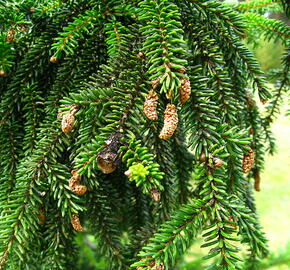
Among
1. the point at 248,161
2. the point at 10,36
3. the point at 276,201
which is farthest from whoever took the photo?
the point at 276,201

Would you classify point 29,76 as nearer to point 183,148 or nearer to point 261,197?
point 183,148

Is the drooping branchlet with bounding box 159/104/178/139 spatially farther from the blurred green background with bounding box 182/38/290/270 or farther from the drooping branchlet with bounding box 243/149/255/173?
the blurred green background with bounding box 182/38/290/270

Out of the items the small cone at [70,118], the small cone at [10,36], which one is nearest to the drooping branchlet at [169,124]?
the small cone at [70,118]

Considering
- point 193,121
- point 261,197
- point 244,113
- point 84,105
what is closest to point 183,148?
point 244,113

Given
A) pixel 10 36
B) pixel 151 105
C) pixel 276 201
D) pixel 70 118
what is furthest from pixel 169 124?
pixel 276 201

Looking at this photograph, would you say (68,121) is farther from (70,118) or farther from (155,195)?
(155,195)

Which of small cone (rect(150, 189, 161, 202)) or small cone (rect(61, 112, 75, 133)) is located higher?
small cone (rect(61, 112, 75, 133))

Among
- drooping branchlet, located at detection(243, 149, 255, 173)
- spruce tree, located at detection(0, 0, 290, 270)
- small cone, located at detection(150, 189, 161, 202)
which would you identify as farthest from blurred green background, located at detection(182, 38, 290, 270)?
small cone, located at detection(150, 189, 161, 202)
